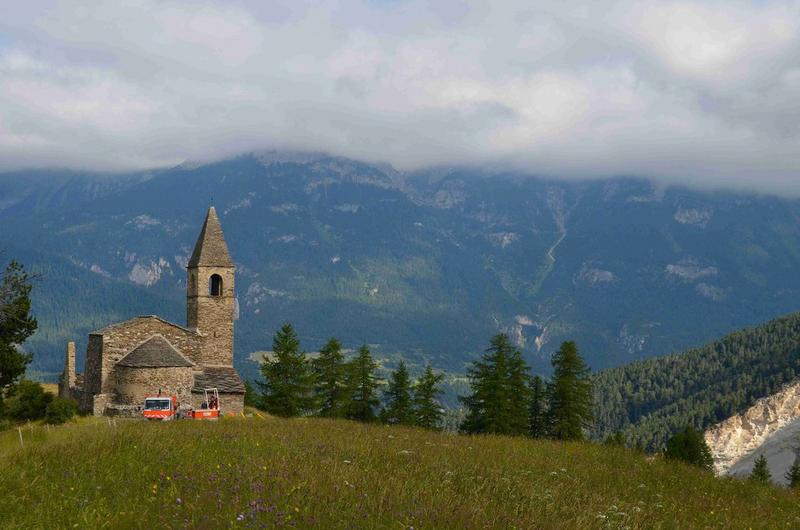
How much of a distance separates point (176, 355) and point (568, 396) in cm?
2704

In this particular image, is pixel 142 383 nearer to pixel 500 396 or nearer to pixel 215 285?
pixel 215 285

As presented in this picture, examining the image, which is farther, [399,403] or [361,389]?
[399,403]

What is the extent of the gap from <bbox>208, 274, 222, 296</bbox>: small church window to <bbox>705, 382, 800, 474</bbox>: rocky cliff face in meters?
140

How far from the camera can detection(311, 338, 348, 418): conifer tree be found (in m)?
56.5

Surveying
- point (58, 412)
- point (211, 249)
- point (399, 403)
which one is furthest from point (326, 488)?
point (211, 249)

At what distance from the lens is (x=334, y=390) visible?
56938 millimetres

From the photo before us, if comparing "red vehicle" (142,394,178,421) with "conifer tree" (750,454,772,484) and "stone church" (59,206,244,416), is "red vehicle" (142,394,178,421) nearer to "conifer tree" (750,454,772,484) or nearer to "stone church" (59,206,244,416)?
"stone church" (59,206,244,416)

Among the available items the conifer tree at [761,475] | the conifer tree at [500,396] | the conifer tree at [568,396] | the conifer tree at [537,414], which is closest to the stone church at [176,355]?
the conifer tree at [500,396]

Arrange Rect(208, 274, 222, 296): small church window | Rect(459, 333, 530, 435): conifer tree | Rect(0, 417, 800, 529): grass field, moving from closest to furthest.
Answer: Rect(0, 417, 800, 529): grass field → Rect(459, 333, 530, 435): conifer tree → Rect(208, 274, 222, 296): small church window

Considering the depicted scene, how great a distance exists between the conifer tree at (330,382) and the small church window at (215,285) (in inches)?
357

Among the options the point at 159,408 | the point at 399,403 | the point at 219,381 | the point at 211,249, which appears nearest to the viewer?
the point at 159,408

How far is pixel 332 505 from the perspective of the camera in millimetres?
10383

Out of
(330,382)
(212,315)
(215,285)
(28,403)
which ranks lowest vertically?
(28,403)

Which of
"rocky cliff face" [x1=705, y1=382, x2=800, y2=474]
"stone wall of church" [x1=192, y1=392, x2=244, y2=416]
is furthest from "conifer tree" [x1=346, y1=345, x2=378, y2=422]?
"rocky cliff face" [x1=705, y1=382, x2=800, y2=474]
